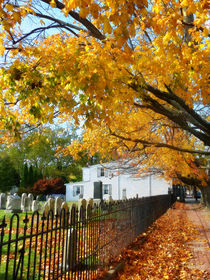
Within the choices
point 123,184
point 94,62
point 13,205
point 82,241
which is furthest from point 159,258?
point 123,184

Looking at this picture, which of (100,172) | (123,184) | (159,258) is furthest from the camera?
(100,172)

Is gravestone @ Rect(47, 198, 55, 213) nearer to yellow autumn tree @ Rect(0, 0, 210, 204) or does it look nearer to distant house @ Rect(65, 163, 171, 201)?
yellow autumn tree @ Rect(0, 0, 210, 204)

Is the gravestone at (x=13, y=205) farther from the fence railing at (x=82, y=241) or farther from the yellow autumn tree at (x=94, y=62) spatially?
the yellow autumn tree at (x=94, y=62)

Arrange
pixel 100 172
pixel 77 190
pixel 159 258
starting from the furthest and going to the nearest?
pixel 77 190
pixel 100 172
pixel 159 258

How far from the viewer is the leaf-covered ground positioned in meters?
5.96

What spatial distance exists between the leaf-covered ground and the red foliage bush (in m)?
32.8

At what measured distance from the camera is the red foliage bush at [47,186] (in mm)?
41438

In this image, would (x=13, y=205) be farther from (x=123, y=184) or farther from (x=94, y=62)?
(x=123, y=184)

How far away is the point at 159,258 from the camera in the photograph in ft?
23.9

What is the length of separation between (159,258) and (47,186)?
120 feet

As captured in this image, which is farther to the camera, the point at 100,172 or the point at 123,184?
the point at 100,172

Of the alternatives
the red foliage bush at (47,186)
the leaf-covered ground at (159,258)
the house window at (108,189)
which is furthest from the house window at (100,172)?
the leaf-covered ground at (159,258)

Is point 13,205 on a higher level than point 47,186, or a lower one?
lower

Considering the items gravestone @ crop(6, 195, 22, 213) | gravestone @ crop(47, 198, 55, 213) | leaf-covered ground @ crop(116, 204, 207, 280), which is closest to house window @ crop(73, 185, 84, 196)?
gravestone @ crop(6, 195, 22, 213)
